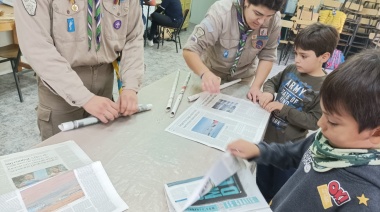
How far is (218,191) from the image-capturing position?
2.68 ft

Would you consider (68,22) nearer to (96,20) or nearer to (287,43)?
(96,20)

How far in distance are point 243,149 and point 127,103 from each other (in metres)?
0.48

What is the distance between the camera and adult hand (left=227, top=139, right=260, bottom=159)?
85 centimetres

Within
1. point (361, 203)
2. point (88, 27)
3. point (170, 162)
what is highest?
point (88, 27)

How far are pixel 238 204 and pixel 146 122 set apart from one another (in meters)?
0.50

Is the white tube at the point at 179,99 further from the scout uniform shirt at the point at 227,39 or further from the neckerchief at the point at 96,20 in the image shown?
the neckerchief at the point at 96,20

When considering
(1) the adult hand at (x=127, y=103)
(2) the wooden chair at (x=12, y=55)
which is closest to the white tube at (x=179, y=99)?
(1) the adult hand at (x=127, y=103)

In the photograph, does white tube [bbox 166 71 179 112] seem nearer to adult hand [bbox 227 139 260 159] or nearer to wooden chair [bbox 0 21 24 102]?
adult hand [bbox 227 139 260 159]

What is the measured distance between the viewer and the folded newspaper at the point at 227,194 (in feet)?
2.47

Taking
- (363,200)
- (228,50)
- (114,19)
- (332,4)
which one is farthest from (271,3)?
(332,4)

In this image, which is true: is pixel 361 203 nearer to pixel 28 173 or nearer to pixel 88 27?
pixel 28 173

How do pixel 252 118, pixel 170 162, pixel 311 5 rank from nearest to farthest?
pixel 170 162, pixel 252 118, pixel 311 5

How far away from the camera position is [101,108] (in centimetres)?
104

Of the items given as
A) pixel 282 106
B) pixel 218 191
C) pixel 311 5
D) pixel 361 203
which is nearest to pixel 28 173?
pixel 218 191
